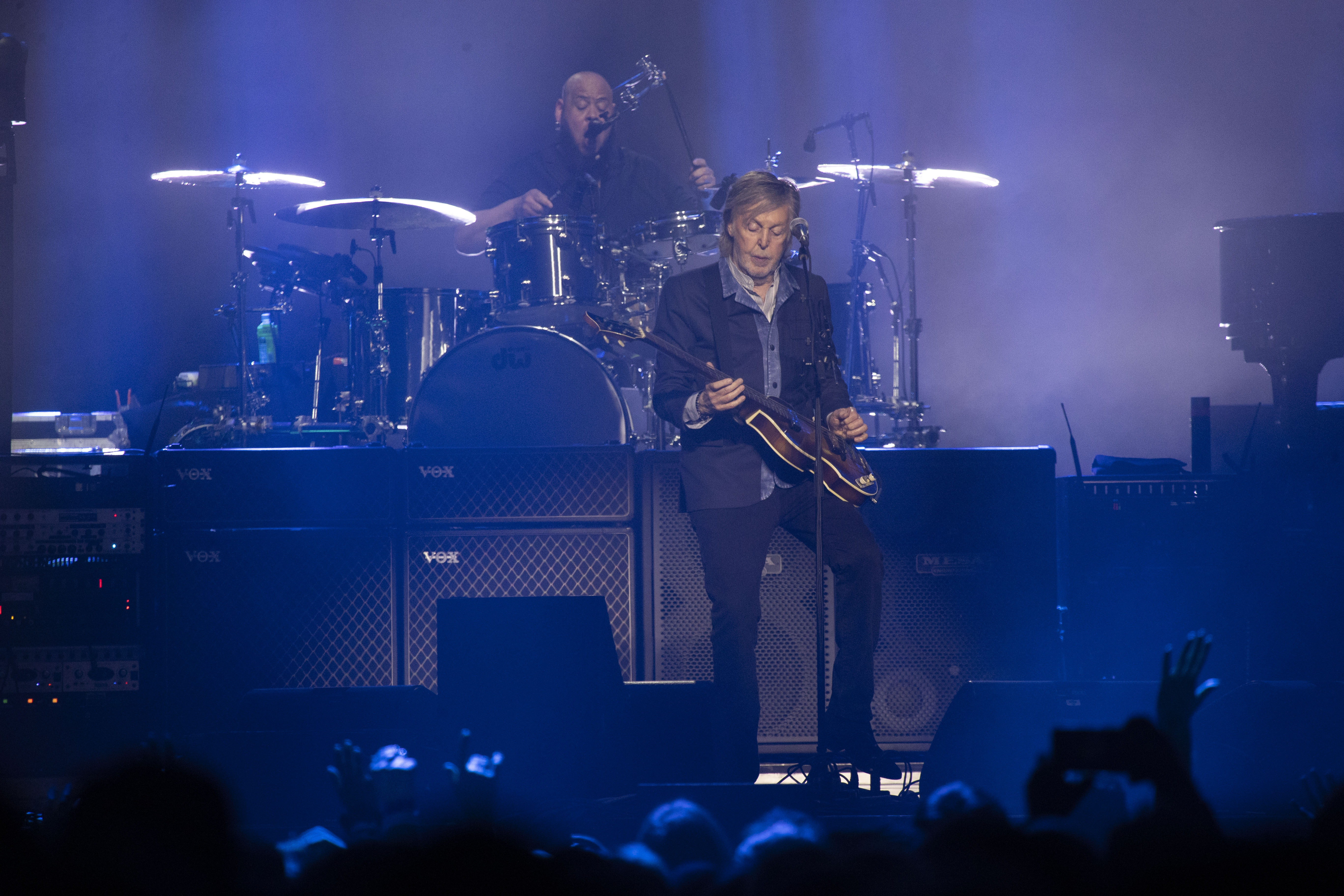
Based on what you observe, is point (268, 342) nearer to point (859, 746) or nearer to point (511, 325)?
point (511, 325)

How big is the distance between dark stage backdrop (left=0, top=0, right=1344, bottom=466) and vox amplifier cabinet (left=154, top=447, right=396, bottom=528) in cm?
343

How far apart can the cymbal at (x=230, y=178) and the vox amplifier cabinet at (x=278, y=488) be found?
304cm

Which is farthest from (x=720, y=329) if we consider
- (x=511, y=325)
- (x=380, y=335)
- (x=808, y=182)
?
(x=380, y=335)

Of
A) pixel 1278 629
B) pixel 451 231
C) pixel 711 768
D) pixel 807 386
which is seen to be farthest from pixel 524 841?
pixel 451 231

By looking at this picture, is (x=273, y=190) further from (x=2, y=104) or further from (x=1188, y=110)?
(x=1188, y=110)

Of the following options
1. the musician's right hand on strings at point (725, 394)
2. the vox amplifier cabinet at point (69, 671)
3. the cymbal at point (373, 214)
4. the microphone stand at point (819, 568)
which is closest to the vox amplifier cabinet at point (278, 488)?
the vox amplifier cabinet at point (69, 671)

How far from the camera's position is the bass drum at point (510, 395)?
526cm

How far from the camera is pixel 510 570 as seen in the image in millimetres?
4633

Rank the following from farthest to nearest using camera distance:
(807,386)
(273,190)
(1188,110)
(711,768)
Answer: (273,190) → (1188,110) → (807,386) → (711,768)

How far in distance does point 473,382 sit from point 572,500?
96 cm

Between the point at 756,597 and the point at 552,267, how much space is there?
271 cm

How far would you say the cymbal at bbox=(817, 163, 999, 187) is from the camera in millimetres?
6863

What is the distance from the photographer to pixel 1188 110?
8.06 meters

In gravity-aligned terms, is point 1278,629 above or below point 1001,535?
below
